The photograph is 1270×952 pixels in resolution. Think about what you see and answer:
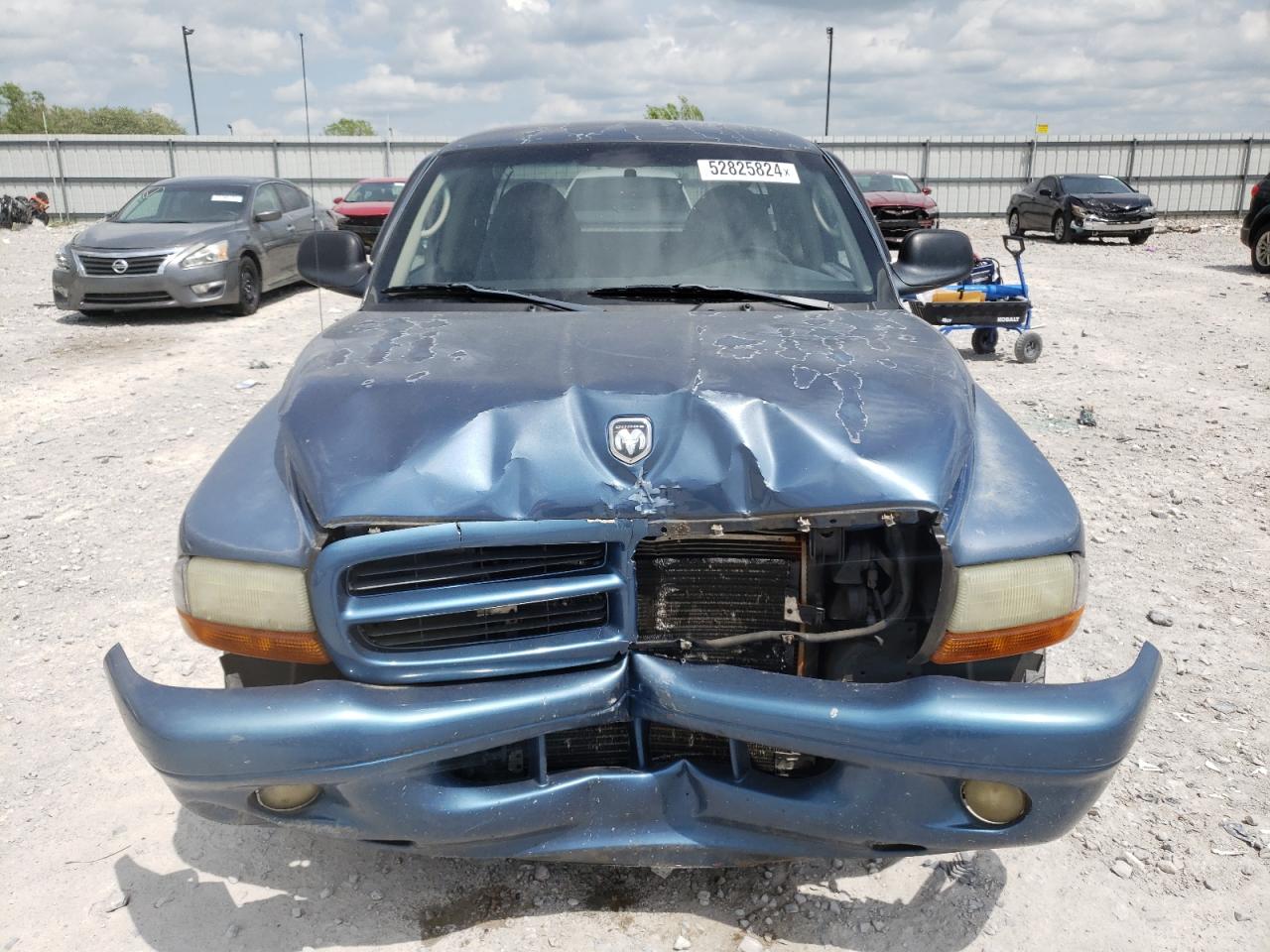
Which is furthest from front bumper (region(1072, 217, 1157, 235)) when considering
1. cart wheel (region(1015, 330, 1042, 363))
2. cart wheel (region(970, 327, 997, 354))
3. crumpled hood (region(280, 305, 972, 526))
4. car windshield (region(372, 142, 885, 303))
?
crumpled hood (region(280, 305, 972, 526))

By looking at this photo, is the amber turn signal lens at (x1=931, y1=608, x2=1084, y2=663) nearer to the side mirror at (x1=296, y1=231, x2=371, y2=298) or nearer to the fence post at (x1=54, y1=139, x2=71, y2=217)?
the side mirror at (x1=296, y1=231, x2=371, y2=298)

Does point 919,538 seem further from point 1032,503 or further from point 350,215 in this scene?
point 350,215

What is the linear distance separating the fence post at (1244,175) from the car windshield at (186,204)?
28.5 meters

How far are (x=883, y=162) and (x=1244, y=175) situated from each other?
34.2 feet

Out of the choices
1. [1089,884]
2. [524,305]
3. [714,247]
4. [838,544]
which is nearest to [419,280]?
[524,305]

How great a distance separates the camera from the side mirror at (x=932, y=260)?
366 cm

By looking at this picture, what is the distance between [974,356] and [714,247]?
7.47 m

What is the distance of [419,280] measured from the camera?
3.39m

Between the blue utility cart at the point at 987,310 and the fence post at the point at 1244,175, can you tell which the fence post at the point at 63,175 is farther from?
the fence post at the point at 1244,175

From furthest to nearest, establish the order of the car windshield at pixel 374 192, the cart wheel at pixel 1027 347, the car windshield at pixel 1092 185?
the car windshield at pixel 1092 185, the car windshield at pixel 374 192, the cart wheel at pixel 1027 347

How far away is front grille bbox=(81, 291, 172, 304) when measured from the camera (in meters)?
11.4

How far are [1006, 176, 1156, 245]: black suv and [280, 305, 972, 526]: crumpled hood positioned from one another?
21.7 meters

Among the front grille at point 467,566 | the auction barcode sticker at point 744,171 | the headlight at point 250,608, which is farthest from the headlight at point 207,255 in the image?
the front grille at point 467,566

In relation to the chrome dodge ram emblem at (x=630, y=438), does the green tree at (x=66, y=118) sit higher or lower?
higher
